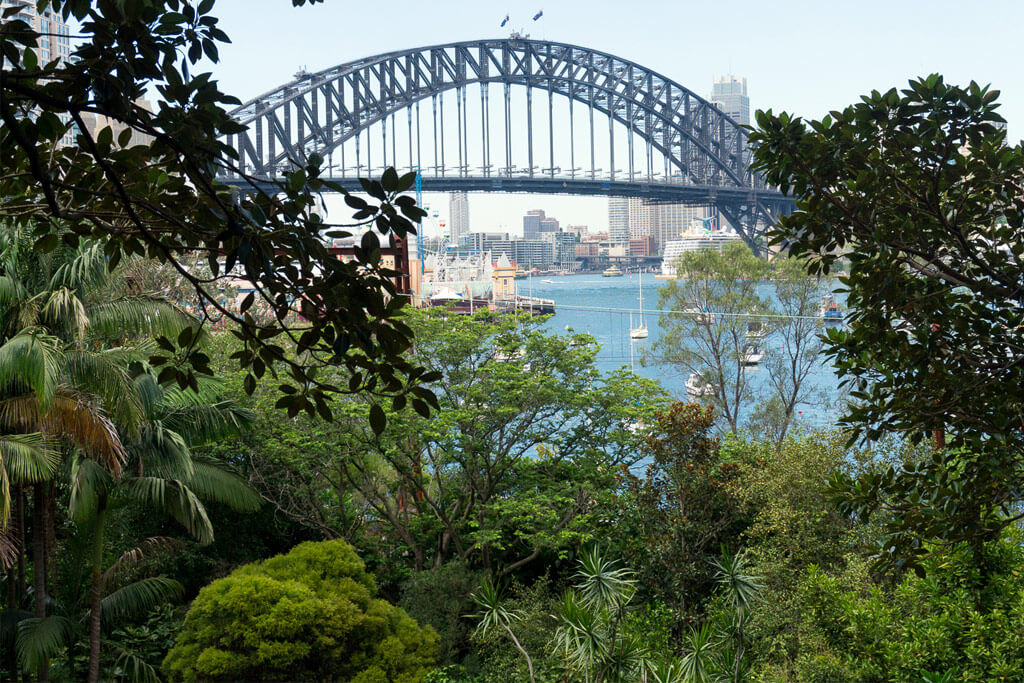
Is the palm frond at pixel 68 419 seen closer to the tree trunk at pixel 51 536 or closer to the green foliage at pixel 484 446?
the tree trunk at pixel 51 536

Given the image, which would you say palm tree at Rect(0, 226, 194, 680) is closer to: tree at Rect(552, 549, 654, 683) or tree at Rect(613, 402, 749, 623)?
tree at Rect(552, 549, 654, 683)

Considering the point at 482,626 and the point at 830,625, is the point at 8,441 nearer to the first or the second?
the point at 482,626

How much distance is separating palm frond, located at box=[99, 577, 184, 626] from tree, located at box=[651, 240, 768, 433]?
1316 centimetres

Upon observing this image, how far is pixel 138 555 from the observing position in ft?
30.7

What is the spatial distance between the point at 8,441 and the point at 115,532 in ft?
15.9

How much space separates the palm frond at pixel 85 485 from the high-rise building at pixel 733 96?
4767 cm

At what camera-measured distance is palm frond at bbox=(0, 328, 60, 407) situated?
21.5 feet

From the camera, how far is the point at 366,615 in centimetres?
945

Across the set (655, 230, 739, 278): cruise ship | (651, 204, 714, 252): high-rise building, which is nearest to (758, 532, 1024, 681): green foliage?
(655, 230, 739, 278): cruise ship

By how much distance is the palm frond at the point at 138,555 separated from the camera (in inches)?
355

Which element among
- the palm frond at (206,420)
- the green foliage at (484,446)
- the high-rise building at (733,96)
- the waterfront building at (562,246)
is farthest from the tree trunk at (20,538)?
the high-rise building at (733,96)

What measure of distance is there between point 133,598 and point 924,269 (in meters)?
8.33

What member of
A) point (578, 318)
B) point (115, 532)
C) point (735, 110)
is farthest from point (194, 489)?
point (735, 110)

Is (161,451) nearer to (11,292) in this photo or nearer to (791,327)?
(11,292)
